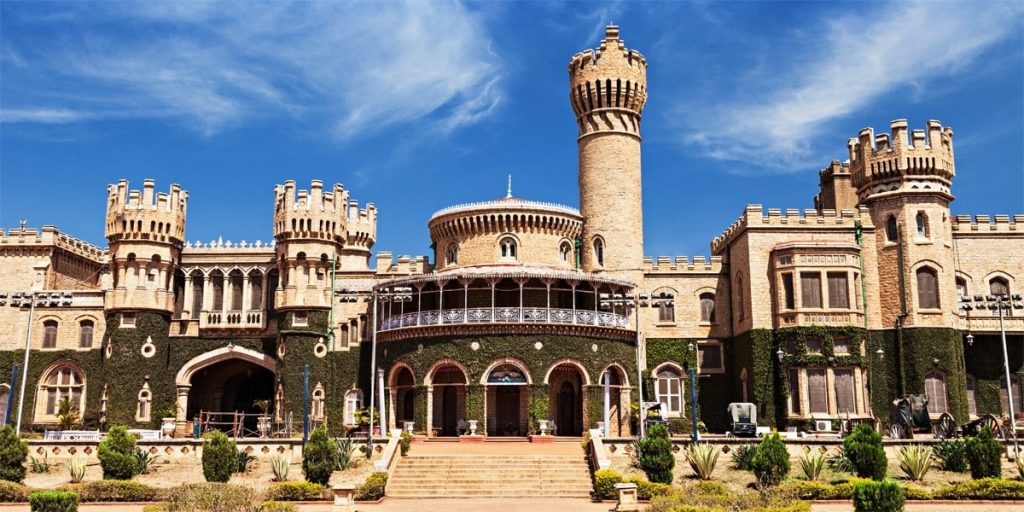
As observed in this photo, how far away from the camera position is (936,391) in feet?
155

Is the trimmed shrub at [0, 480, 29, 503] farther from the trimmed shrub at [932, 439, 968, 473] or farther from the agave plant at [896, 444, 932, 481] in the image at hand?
the trimmed shrub at [932, 439, 968, 473]

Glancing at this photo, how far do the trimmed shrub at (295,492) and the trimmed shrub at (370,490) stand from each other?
1.31 m

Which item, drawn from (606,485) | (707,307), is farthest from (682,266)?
(606,485)

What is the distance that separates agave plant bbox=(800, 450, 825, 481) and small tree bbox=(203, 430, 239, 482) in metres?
20.0

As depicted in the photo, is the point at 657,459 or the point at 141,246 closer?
the point at 657,459

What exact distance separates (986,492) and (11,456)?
32501 millimetres

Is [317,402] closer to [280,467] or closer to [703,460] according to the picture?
[280,467]

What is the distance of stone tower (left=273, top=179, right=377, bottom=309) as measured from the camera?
5138 centimetres

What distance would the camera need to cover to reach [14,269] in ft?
179

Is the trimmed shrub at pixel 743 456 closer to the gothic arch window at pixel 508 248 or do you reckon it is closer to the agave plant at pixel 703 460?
the agave plant at pixel 703 460

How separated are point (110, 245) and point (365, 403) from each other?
16359 millimetres

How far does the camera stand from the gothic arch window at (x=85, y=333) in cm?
5341

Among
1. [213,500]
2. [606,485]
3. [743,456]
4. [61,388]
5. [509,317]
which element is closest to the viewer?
[213,500]

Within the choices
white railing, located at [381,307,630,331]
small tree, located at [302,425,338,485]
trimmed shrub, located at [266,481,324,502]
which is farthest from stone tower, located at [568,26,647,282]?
trimmed shrub, located at [266,481,324,502]
